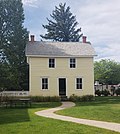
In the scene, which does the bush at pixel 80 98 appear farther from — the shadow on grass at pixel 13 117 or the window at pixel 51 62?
the shadow on grass at pixel 13 117

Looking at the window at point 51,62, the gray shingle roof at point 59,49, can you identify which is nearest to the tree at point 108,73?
the gray shingle roof at point 59,49

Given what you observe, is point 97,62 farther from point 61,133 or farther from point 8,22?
point 61,133

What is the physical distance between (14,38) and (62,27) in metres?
21.7

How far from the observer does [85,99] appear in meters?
35.4

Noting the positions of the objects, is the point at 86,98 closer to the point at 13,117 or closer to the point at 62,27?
the point at 13,117

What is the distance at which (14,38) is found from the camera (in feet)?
140

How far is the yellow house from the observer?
35250 mm

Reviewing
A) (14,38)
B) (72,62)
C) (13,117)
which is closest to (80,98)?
(72,62)

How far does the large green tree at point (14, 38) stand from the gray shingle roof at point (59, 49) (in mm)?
4531

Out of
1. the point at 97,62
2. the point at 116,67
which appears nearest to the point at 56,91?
the point at 116,67

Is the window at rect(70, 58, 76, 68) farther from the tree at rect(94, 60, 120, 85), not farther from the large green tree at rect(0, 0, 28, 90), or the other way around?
the tree at rect(94, 60, 120, 85)

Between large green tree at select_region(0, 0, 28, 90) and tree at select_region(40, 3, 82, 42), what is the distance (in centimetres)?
1915

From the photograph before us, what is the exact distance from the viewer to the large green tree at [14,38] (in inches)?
1624

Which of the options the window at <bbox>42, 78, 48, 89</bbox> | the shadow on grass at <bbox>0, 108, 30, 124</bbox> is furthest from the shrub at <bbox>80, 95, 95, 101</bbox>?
the shadow on grass at <bbox>0, 108, 30, 124</bbox>
